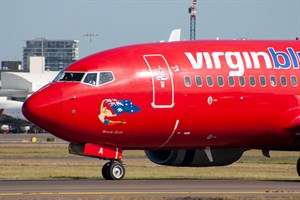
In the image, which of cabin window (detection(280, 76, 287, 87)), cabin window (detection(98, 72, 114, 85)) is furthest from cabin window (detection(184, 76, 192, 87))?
cabin window (detection(280, 76, 287, 87))

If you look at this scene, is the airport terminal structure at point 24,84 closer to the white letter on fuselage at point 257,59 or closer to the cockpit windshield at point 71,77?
the white letter on fuselage at point 257,59

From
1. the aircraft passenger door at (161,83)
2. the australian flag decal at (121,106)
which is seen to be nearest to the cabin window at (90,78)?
the australian flag decal at (121,106)

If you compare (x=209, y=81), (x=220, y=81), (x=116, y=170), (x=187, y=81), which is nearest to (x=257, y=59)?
(x=220, y=81)

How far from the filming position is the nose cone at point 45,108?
34938mm

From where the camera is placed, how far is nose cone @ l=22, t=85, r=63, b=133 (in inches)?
1375

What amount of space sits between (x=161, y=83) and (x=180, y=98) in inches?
32.2

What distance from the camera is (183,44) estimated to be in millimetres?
38250

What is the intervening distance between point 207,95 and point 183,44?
2.08 metres

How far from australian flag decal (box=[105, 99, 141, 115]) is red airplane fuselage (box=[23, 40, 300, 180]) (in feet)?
0.10

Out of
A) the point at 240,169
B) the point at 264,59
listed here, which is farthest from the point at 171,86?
the point at 240,169

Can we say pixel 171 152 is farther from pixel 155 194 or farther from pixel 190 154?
pixel 155 194

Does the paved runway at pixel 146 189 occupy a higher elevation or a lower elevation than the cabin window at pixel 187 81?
lower

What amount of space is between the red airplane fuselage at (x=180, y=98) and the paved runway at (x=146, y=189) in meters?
1.55

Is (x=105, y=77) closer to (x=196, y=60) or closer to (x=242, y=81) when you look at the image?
(x=196, y=60)
